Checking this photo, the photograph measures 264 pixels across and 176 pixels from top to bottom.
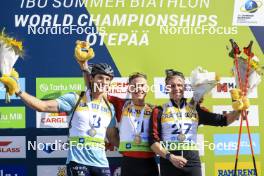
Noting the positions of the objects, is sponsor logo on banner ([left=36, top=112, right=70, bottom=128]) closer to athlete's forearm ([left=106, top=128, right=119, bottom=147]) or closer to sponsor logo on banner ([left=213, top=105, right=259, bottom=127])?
athlete's forearm ([left=106, top=128, right=119, bottom=147])

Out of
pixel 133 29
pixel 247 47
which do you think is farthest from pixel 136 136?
pixel 247 47

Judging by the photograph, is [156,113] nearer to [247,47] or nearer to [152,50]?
[152,50]

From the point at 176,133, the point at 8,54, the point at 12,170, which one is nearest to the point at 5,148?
the point at 12,170

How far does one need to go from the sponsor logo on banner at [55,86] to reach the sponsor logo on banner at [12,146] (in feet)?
1.59

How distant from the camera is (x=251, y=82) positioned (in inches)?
145

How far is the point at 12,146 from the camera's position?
389 centimetres

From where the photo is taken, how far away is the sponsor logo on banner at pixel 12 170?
3893 mm

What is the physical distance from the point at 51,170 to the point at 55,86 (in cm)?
83

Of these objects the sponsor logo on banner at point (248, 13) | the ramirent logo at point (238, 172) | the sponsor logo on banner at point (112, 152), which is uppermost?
the sponsor logo on banner at point (248, 13)

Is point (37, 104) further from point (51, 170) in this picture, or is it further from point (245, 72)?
point (245, 72)

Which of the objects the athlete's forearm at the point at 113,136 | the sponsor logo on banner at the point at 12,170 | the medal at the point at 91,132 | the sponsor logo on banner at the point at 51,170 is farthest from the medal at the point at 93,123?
the sponsor logo on banner at the point at 12,170

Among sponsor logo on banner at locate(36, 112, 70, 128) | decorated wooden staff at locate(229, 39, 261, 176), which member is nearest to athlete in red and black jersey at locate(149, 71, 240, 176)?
decorated wooden staff at locate(229, 39, 261, 176)

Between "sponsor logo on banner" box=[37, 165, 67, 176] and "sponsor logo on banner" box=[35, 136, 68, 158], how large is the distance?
11 centimetres

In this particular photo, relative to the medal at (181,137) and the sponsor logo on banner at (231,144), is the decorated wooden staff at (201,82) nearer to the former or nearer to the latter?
the medal at (181,137)
